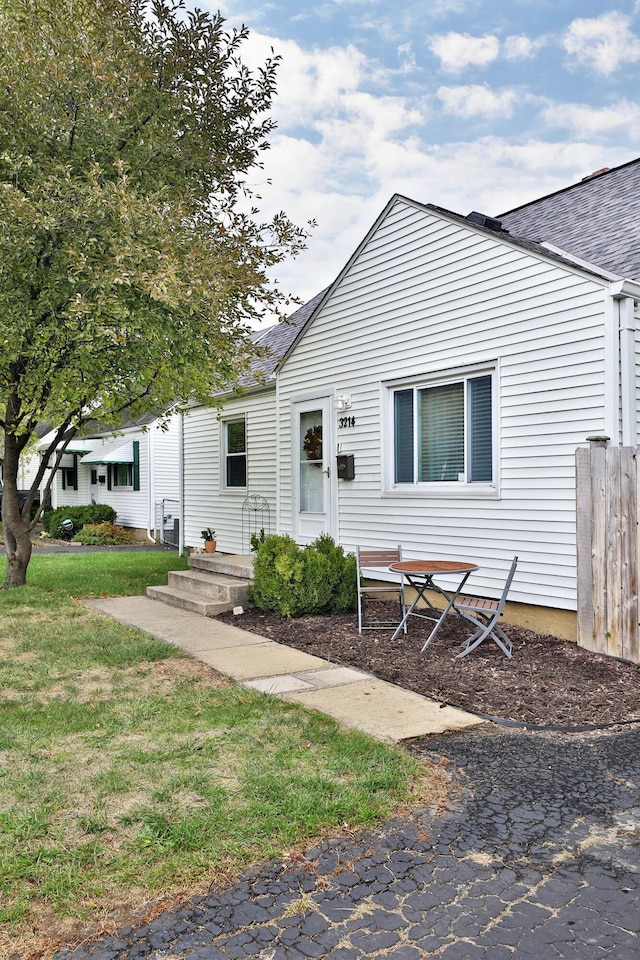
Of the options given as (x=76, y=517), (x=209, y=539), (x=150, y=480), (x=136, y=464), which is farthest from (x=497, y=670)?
(x=76, y=517)

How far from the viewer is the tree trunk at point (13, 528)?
973 centimetres

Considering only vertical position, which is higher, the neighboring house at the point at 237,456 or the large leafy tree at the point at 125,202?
the large leafy tree at the point at 125,202

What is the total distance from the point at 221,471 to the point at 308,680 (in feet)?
27.8

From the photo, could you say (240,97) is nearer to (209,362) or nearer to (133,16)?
(133,16)

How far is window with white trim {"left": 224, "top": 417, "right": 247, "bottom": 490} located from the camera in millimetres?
12852

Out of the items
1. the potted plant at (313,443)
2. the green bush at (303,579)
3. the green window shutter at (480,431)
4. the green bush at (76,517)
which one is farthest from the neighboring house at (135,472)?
the green window shutter at (480,431)

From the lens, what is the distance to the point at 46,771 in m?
3.56

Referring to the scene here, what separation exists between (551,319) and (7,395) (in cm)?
688

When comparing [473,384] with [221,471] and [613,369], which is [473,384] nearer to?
[613,369]

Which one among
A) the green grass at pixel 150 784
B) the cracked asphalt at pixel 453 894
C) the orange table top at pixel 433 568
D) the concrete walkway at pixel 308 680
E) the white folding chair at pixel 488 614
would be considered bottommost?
the concrete walkway at pixel 308 680

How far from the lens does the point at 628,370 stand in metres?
5.97

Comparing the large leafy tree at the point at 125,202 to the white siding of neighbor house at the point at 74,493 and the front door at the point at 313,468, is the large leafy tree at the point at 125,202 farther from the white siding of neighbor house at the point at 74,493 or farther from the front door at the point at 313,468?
the white siding of neighbor house at the point at 74,493

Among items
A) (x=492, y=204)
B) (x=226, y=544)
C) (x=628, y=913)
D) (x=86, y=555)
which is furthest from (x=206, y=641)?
(x=492, y=204)

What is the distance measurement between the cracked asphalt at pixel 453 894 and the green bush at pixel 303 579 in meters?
4.60
